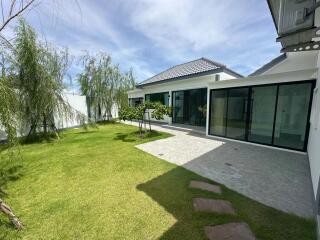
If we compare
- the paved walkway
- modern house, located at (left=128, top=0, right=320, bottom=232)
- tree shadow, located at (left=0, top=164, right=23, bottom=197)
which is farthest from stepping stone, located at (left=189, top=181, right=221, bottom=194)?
tree shadow, located at (left=0, top=164, right=23, bottom=197)

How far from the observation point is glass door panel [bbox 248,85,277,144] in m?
6.93

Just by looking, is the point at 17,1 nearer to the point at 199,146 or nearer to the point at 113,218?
the point at 113,218

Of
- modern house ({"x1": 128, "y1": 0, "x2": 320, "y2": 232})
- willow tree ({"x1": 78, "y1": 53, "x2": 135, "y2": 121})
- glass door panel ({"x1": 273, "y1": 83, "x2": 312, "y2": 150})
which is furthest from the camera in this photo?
willow tree ({"x1": 78, "y1": 53, "x2": 135, "y2": 121})

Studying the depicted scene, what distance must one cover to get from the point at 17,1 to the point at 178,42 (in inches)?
459

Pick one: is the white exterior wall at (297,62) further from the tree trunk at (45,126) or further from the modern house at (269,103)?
the tree trunk at (45,126)

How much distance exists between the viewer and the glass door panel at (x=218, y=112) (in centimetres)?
845

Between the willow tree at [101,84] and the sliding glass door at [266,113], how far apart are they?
11632 mm

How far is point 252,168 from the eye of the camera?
485 centimetres

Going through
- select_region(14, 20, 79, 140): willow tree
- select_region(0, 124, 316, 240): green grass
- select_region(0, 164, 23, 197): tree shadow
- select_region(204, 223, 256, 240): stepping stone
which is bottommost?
select_region(0, 164, 23, 197): tree shadow

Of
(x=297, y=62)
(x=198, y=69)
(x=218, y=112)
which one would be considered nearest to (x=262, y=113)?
(x=218, y=112)

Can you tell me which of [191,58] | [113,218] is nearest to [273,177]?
[113,218]

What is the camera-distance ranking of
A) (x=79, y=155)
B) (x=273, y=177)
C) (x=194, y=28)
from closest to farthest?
(x=273, y=177), (x=79, y=155), (x=194, y=28)

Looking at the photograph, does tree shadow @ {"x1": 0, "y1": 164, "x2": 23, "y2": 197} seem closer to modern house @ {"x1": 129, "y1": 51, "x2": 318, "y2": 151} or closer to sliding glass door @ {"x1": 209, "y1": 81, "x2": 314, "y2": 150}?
modern house @ {"x1": 129, "y1": 51, "x2": 318, "y2": 151}

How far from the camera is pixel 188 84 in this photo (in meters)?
11.7
